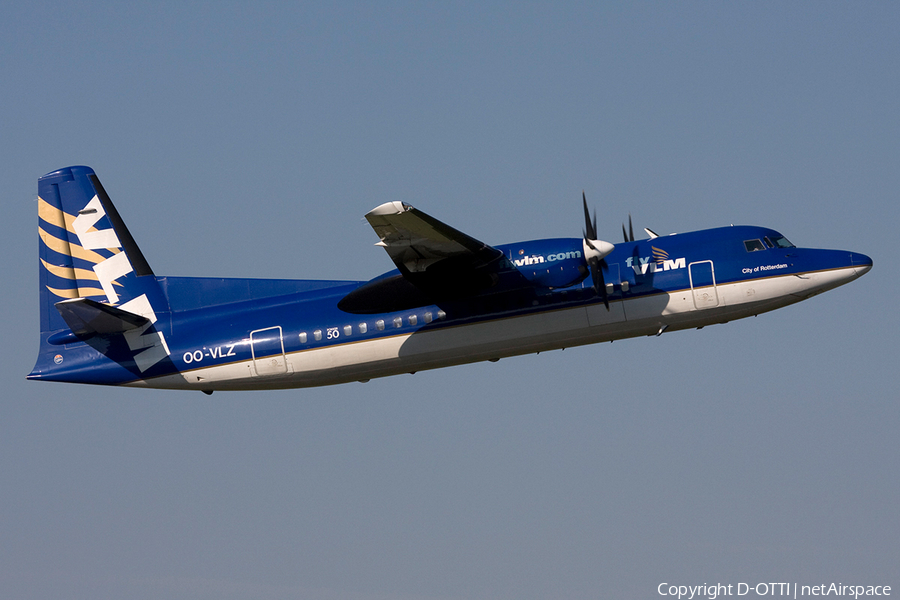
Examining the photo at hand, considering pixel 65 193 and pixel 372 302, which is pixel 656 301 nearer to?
pixel 372 302

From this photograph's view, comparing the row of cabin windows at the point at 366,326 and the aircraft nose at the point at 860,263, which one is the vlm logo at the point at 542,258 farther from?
the aircraft nose at the point at 860,263

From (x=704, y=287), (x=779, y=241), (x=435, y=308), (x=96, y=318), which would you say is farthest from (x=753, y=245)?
(x=96, y=318)

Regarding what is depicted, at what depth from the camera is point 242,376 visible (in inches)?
1027

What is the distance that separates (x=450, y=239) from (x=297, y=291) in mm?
5441

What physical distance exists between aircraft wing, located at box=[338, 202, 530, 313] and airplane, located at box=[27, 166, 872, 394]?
0.03 m

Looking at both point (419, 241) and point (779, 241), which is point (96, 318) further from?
point (779, 241)

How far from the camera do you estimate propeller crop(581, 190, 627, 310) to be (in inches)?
931

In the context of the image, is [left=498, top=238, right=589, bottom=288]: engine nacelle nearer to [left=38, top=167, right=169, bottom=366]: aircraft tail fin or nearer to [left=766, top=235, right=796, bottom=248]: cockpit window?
[left=766, top=235, right=796, bottom=248]: cockpit window

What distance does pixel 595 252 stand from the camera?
23.6 m

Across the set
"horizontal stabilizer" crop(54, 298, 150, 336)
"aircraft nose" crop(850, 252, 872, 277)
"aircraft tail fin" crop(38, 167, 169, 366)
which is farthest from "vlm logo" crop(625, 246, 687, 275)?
"horizontal stabilizer" crop(54, 298, 150, 336)

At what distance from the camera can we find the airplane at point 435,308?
24.4 meters

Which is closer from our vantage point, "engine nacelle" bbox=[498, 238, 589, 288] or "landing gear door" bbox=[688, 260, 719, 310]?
"engine nacelle" bbox=[498, 238, 589, 288]

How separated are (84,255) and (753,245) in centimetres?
1755

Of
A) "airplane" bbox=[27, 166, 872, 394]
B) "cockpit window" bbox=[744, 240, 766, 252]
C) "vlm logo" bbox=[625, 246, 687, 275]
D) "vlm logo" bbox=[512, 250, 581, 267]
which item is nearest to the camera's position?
"vlm logo" bbox=[512, 250, 581, 267]
